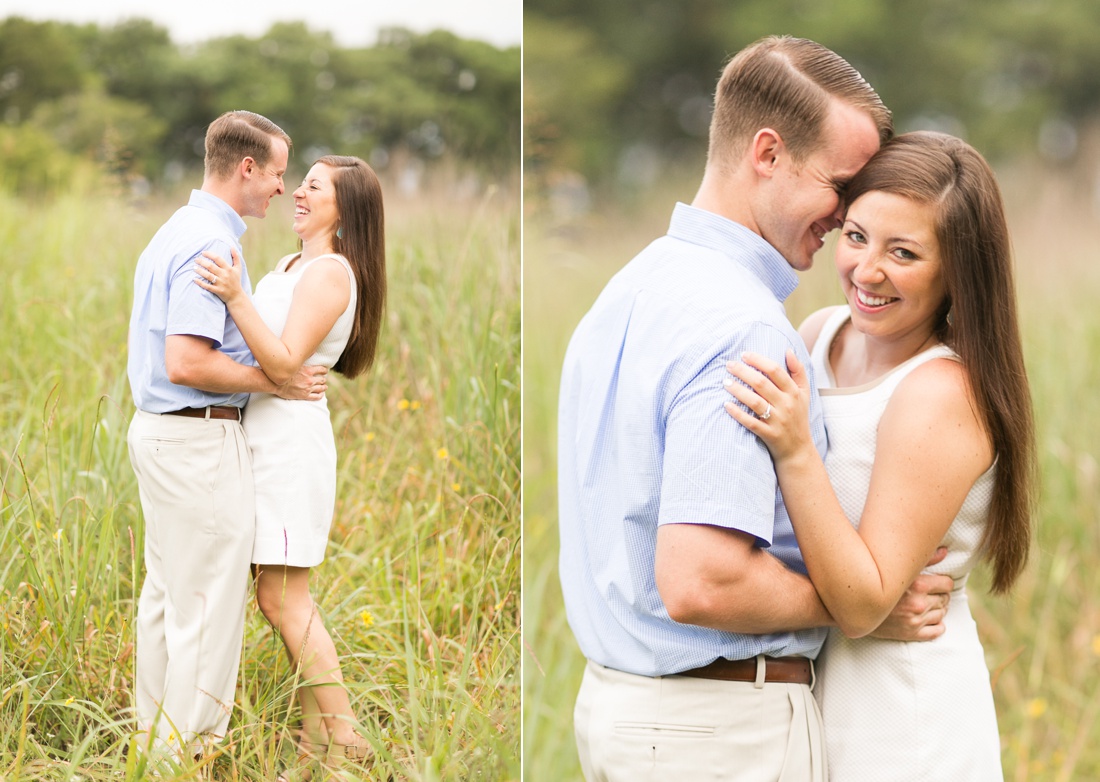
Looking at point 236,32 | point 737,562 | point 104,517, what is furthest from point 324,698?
point 236,32

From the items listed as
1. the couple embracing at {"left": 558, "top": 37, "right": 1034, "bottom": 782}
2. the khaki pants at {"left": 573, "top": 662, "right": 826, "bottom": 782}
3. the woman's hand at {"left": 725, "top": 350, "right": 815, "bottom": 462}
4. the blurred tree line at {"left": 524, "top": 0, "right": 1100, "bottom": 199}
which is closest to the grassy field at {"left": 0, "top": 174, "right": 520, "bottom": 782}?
the couple embracing at {"left": 558, "top": 37, "right": 1034, "bottom": 782}

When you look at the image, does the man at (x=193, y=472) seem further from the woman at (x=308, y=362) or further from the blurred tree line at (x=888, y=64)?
the blurred tree line at (x=888, y=64)

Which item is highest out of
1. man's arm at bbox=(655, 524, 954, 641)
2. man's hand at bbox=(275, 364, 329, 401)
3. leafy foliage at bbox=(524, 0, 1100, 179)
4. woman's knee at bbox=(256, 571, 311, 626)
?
leafy foliage at bbox=(524, 0, 1100, 179)

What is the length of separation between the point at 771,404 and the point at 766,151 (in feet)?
1.75

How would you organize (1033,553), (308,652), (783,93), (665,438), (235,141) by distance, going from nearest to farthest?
(665,438) < (783,93) < (235,141) < (308,652) < (1033,553)

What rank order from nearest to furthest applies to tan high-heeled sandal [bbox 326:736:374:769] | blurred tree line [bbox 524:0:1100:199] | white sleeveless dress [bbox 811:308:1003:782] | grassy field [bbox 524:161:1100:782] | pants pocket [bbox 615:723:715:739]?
pants pocket [bbox 615:723:715:739], white sleeveless dress [bbox 811:308:1003:782], tan high-heeled sandal [bbox 326:736:374:769], grassy field [bbox 524:161:1100:782], blurred tree line [bbox 524:0:1100:199]

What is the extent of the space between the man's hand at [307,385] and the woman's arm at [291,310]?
0.7 inches

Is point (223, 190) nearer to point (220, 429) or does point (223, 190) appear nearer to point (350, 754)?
point (220, 429)

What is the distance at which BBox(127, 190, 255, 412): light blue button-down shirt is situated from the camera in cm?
203

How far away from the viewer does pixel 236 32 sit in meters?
2.24

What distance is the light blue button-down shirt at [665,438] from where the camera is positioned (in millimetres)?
1784

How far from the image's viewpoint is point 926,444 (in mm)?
1940

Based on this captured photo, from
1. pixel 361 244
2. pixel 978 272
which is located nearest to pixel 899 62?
pixel 978 272

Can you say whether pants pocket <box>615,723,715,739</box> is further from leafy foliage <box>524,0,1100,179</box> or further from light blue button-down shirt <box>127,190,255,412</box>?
leafy foliage <box>524,0,1100,179</box>
